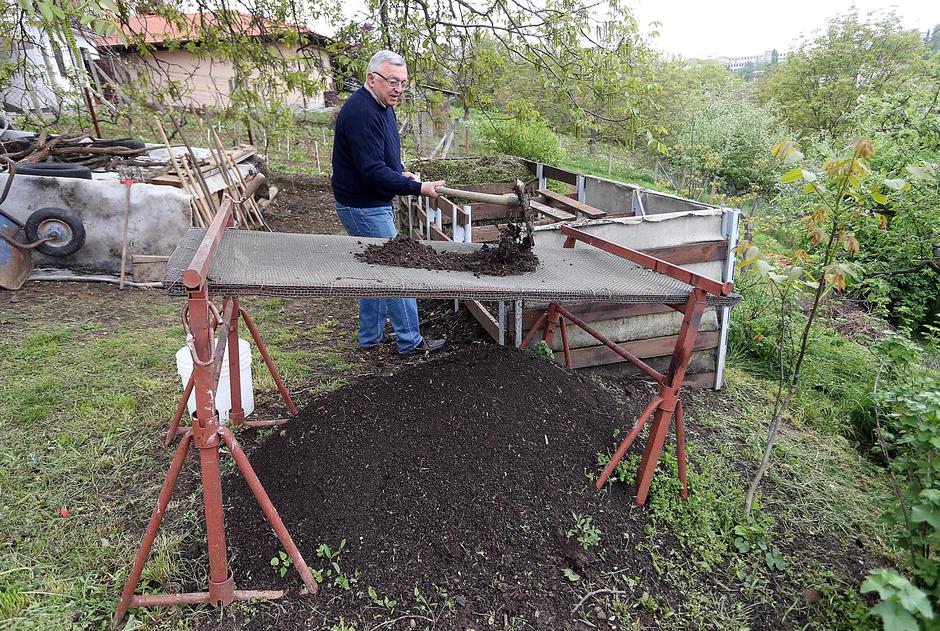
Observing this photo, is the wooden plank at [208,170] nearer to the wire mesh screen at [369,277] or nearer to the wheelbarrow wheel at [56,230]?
the wheelbarrow wheel at [56,230]

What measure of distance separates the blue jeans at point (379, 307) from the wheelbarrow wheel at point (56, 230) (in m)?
3.78

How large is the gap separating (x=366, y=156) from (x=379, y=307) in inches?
55.9

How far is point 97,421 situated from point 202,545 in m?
1.56

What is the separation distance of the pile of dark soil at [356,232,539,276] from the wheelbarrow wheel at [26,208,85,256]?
4.90 m

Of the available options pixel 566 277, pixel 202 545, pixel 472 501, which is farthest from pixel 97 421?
pixel 566 277

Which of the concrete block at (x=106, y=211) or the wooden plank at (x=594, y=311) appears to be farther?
the concrete block at (x=106, y=211)

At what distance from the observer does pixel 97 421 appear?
3.38 metres

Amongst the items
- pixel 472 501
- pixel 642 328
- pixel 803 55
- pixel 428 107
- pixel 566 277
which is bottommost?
pixel 472 501

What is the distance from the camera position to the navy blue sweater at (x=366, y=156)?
3367mm

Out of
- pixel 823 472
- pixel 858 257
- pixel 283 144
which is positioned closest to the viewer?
pixel 823 472

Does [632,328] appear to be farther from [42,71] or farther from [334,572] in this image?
[42,71]

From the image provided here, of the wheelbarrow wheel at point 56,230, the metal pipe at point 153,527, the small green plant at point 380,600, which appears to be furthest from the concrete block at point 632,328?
the wheelbarrow wheel at point 56,230

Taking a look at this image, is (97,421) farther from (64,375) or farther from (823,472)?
(823,472)

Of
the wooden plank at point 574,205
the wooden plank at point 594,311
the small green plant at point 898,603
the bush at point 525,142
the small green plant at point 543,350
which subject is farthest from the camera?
the bush at point 525,142
